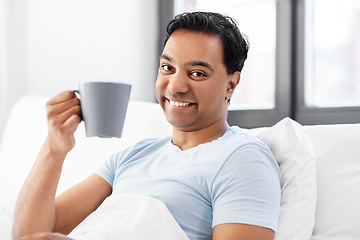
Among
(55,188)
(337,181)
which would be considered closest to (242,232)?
(337,181)

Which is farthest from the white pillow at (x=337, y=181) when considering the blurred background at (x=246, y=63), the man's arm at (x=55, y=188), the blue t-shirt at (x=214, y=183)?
the man's arm at (x=55, y=188)

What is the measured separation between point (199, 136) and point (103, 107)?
1.34ft

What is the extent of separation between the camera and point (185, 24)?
111cm

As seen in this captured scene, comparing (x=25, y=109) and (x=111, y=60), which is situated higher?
(x=111, y=60)

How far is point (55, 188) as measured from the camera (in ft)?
3.42

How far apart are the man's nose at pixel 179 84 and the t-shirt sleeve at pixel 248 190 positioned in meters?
0.23

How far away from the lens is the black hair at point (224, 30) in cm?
109

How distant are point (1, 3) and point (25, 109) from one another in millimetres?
601

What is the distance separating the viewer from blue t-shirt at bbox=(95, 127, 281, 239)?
88 cm

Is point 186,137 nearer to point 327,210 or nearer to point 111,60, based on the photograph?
point 327,210

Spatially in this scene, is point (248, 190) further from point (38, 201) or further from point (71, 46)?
point (71, 46)

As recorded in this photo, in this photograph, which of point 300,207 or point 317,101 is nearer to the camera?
point 300,207

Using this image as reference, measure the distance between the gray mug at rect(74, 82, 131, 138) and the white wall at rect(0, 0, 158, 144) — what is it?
1.44m

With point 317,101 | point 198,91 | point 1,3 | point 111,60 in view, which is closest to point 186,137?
point 198,91
